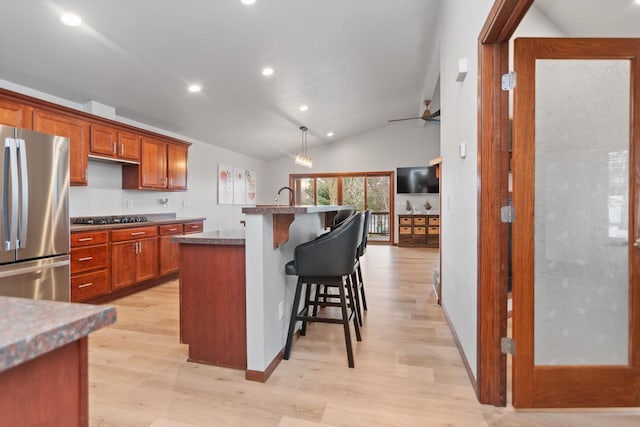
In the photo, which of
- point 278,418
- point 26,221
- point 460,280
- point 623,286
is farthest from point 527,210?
point 26,221

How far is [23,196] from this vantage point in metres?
2.59

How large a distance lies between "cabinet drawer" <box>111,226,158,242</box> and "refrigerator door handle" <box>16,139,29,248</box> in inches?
39.8

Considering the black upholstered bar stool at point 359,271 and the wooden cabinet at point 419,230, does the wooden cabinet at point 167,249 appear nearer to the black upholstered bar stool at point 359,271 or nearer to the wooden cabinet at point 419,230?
the black upholstered bar stool at point 359,271

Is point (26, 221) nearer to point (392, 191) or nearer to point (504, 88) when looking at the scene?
point (504, 88)

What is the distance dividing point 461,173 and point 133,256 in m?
3.68

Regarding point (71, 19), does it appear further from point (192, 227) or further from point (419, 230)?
point (419, 230)

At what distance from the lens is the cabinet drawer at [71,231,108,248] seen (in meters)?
3.20

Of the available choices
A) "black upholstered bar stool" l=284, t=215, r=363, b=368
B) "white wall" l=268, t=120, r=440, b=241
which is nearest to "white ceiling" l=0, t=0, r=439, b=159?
"black upholstered bar stool" l=284, t=215, r=363, b=368

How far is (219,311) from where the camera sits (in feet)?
6.98

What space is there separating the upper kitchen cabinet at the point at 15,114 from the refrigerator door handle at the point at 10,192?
515mm

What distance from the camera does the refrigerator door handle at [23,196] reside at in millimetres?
2576

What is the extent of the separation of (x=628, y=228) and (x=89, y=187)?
501 cm

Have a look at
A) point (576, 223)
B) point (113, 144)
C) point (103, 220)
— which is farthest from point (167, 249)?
point (576, 223)

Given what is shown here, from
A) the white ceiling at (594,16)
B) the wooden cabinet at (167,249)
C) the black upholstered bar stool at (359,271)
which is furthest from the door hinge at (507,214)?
the wooden cabinet at (167,249)
